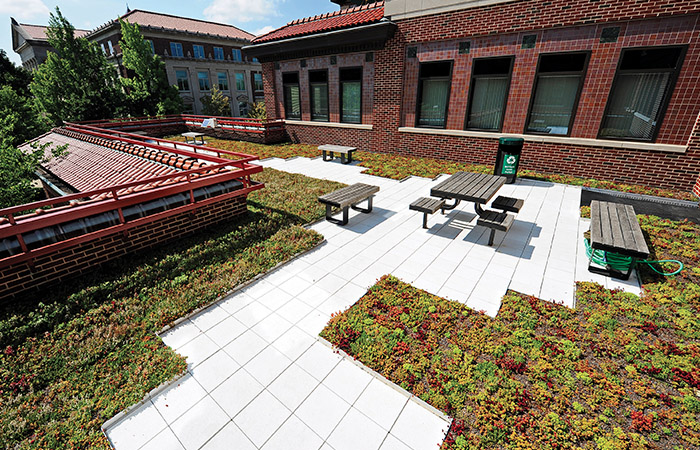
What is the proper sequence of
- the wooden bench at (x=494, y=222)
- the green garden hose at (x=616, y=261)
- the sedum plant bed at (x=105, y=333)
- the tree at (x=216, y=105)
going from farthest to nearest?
the tree at (x=216, y=105), the wooden bench at (x=494, y=222), the green garden hose at (x=616, y=261), the sedum plant bed at (x=105, y=333)

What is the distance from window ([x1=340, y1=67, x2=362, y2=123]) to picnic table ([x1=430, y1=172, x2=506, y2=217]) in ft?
26.4

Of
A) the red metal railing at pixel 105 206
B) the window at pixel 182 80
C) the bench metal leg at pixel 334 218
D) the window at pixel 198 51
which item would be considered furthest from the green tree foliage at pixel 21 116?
the window at pixel 198 51

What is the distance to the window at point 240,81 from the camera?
4420cm

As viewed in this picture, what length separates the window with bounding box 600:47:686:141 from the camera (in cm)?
798

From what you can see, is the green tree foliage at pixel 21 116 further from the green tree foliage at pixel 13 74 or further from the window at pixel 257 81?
the window at pixel 257 81

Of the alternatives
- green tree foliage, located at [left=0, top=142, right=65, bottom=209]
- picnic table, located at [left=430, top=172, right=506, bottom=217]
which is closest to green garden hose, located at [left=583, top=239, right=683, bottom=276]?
picnic table, located at [left=430, top=172, right=506, bottom=217]

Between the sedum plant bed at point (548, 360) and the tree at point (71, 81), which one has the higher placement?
the tree at point (71, 81)

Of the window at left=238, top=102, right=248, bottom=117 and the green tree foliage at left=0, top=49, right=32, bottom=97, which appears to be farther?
the window at left=238, top=102, right=248, bottom=117

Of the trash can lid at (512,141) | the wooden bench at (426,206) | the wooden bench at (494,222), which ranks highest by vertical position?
the trash can lid at (512,141)

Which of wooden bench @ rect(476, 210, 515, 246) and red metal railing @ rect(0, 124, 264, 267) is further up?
red metal railing @ rect(0, 124, 264, 267)

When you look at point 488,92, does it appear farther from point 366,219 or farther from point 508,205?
point 366,219

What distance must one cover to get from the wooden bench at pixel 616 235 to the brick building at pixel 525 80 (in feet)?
14.8

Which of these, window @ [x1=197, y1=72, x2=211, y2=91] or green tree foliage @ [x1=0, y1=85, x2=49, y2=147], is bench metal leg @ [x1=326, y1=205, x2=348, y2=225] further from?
window @ [x1=197, y1=72, x2=211, y2=91]

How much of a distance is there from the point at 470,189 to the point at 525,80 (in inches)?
244
